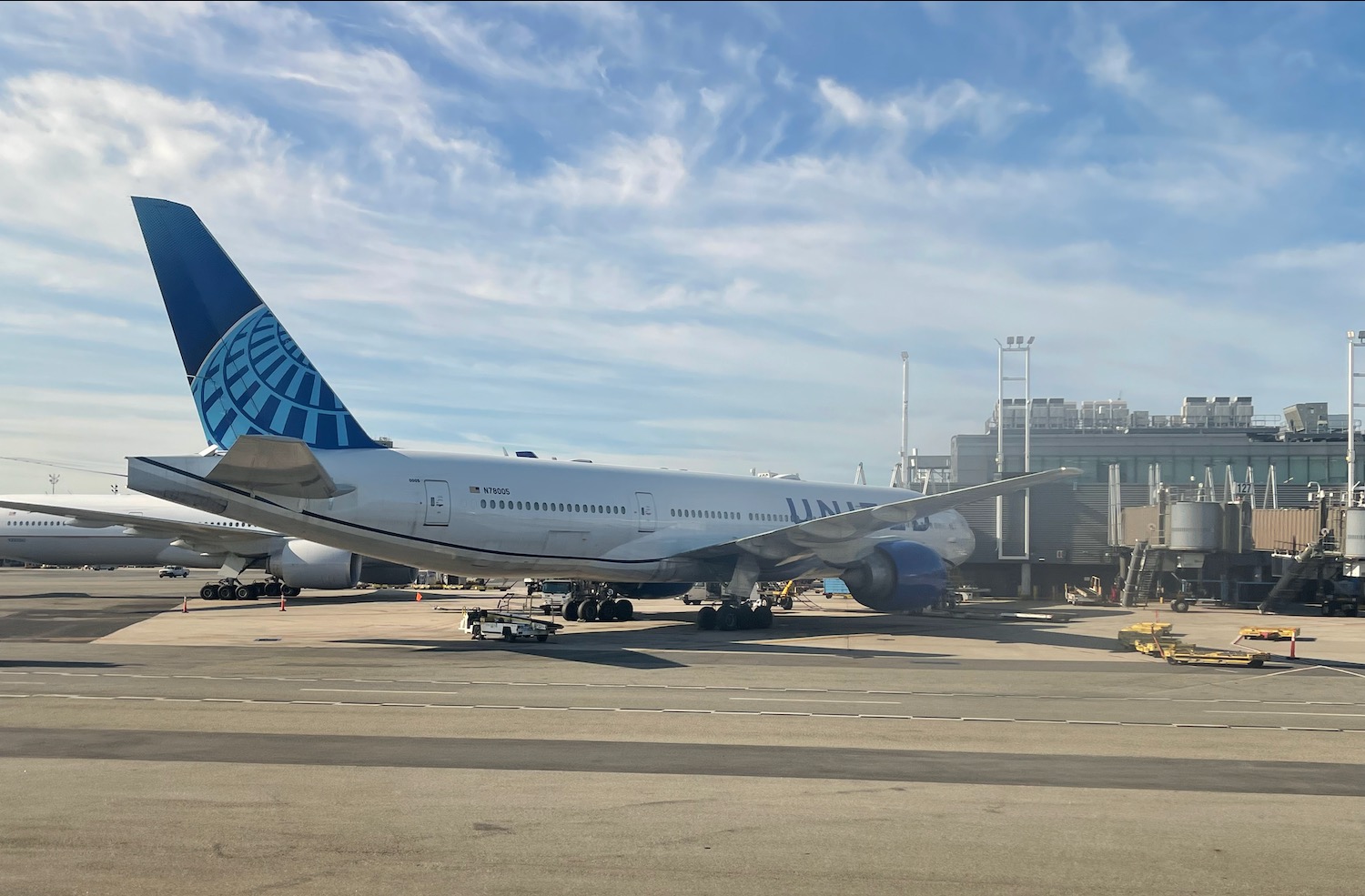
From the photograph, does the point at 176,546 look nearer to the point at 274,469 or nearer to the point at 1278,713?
the point at 274,469

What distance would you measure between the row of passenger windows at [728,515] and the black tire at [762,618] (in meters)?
3.51

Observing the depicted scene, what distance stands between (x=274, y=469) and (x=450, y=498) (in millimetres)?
4768

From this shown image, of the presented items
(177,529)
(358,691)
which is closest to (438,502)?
(358,691)

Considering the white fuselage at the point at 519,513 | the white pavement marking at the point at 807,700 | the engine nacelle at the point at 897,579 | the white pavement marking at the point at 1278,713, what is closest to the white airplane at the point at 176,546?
the white fuselage at the point at 519,513

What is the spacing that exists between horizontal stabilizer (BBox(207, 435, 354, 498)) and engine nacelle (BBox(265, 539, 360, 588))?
19003 mm

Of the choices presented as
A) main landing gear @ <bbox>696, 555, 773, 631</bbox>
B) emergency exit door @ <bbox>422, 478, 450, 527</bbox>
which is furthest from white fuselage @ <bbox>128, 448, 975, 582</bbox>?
main landing gear @ <bbox>696, 555, 773, 631</bbox>

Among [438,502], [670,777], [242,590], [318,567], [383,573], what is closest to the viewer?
Result: [670,777]

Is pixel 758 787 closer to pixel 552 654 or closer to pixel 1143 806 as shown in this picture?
pixel 1143 806

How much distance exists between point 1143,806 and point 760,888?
13.7 feet

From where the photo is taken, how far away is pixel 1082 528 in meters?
55.9

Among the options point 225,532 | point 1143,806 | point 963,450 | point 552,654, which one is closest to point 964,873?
point 1143,806

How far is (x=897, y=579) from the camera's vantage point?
3120 cm

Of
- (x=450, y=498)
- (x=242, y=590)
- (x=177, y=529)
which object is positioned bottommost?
(x=242, y=590)

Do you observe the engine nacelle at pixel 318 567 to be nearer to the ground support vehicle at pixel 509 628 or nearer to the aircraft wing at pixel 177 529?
the aircraft wing at pixel 177 529
